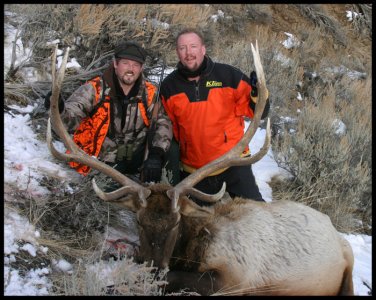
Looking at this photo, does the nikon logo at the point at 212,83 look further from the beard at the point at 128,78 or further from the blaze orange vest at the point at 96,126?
the blaze orange vest at the point at 96,126

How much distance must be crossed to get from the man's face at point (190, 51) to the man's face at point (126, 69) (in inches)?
20.6

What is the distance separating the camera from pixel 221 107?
15.6 feet

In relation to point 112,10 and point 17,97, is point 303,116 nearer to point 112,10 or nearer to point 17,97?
point 112,10

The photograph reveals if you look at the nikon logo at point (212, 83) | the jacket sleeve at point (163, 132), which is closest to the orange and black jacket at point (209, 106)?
the nikon logo at point (212, 83)

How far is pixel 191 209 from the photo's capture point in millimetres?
3527

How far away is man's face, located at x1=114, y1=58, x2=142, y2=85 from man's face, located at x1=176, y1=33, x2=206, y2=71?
52cm

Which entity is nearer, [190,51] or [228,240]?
[228,240]

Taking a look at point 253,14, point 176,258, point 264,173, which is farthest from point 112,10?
point 253,14

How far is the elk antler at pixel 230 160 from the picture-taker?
3453mm

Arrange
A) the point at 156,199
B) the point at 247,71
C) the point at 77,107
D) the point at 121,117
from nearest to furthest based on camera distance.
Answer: the point at 156,199 → the point at 77,107 → the point at 121,117 → the point at 247,71

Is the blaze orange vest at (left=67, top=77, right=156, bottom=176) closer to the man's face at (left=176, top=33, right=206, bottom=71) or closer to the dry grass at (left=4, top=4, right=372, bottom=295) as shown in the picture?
the dry grass at (left=4, top=4, right=372, bottom=295)

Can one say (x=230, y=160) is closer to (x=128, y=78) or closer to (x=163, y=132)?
(x=163, y=132)

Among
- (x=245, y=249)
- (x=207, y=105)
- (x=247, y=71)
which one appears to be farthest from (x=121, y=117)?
(x=247, y=71)

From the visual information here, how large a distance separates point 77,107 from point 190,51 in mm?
1303
